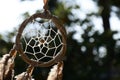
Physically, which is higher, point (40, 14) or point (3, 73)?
point (40, 14)

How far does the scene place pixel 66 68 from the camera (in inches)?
402

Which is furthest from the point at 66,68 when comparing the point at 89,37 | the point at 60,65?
the point at 60,65

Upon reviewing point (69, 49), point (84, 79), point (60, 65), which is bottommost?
point (84, 79)

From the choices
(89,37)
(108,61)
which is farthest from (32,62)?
(108,61)

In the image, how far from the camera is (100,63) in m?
10.5

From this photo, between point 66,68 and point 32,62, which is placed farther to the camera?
point 66,68

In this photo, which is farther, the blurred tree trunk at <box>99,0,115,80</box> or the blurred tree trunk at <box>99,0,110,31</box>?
the blurred tree trunk at <box>99,0,110,31</box>

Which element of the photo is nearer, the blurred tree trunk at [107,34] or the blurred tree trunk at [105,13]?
the blurred tree trunk at [107,34]

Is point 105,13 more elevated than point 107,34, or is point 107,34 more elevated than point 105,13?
point 105,13

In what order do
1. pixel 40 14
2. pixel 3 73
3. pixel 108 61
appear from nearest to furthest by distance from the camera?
pixel 3 73 → pixel 40 14 → pixel 108 61

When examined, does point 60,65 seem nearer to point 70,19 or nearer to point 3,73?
point 3,73

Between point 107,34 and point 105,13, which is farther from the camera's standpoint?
point 105,13

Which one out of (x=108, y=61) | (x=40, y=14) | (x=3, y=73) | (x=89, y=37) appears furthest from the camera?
(x=108, y=61)

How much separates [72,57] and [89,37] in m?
0.73
